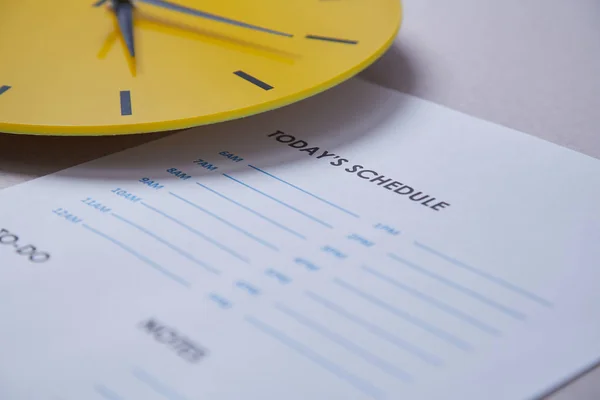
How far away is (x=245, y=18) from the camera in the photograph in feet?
2.22

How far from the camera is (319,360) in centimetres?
39

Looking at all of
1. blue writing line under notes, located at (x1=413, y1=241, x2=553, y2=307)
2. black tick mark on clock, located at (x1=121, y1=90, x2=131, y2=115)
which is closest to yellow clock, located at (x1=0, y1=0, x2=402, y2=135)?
black tick mark on clock, located at (x1=121, y1=90, x2=131, y2=115)

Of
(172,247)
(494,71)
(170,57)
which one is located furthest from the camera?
(494,71)

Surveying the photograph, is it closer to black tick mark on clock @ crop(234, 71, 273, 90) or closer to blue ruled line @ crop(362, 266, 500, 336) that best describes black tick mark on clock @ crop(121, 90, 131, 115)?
black tick mark on clock @ crop(234, 71, 273, 90)

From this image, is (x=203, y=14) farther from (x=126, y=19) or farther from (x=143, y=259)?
(x=143, y=259)

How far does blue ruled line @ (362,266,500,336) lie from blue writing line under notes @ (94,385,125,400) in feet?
0.54

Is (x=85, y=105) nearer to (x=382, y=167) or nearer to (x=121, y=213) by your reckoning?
(x=121, y=213)

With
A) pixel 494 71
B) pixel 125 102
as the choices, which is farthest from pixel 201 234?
pixel 494 71

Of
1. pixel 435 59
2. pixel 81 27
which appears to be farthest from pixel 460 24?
pixel 81 27

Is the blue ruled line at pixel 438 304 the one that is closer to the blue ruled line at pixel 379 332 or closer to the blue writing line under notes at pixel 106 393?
the blue ruled line at pixel 379 332

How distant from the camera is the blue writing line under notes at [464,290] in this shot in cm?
42

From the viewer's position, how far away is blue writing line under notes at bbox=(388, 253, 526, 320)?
42 cm

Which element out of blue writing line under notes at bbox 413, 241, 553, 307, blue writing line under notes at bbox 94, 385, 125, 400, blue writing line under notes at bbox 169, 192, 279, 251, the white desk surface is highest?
the white desk surface

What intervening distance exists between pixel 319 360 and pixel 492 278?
0.12 meters
